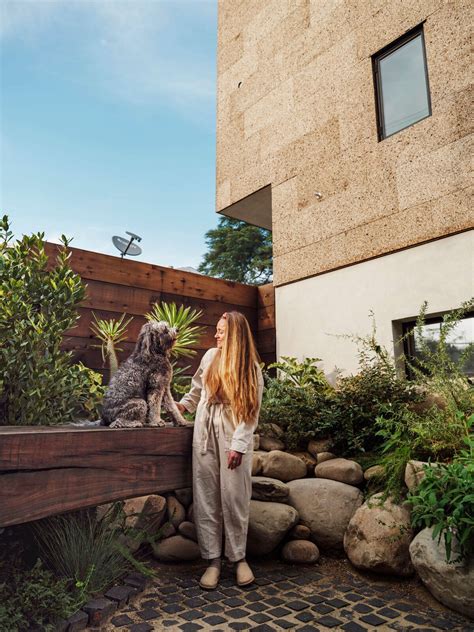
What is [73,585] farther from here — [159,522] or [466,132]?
[466,132]

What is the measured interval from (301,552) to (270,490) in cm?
47

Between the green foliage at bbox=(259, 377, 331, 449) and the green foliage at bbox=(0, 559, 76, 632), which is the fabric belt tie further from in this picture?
the green foliage at bbox=(259, 377, 331, 449)

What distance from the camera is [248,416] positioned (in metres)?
2.96

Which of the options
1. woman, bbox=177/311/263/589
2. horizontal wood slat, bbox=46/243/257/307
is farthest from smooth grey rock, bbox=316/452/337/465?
horizontal wood slat, bbox=46/243/257/307

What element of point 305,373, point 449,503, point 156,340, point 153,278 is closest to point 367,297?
point 305,373

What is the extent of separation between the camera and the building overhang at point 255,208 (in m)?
6.88

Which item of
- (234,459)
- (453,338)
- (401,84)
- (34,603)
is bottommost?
(34,603)

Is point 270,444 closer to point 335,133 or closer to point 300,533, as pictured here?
point 300,533

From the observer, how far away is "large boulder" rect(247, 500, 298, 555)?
3170mm

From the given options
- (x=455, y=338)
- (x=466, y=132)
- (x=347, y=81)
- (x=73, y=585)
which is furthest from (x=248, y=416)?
(x=347, y=81)

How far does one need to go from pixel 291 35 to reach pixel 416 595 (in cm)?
708

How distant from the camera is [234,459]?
2.85 m

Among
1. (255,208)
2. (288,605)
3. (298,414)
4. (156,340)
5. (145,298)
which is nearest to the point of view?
(288,605)

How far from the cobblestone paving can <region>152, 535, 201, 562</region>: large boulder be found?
8 centimetres
